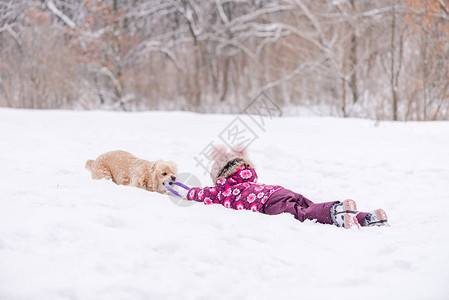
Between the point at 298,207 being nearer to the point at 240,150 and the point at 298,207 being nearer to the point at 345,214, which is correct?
the point at 345,214

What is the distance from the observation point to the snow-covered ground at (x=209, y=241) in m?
1.80

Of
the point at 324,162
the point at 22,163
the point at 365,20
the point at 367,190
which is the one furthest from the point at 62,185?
the point at 365,20

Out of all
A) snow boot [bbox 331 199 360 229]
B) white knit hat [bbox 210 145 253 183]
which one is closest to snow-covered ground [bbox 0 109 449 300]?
snow boot [bbox 331 199 360 229]

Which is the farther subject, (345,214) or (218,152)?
(218,152)

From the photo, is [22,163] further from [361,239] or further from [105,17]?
[105,17]

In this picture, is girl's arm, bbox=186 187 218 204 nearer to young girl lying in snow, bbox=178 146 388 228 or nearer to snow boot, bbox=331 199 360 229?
young girl lying in snow, bbox=178 146 388 228

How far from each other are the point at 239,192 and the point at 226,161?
34 centimetres

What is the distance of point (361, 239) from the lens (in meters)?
2.48

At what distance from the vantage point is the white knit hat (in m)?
3.57

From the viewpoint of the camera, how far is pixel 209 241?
2318mm

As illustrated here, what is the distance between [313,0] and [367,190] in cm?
1101

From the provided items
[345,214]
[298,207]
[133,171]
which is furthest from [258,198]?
[133,171]

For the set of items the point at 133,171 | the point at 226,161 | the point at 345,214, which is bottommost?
the point at 345,214

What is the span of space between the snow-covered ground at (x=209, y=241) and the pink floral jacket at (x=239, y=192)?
23 cm
